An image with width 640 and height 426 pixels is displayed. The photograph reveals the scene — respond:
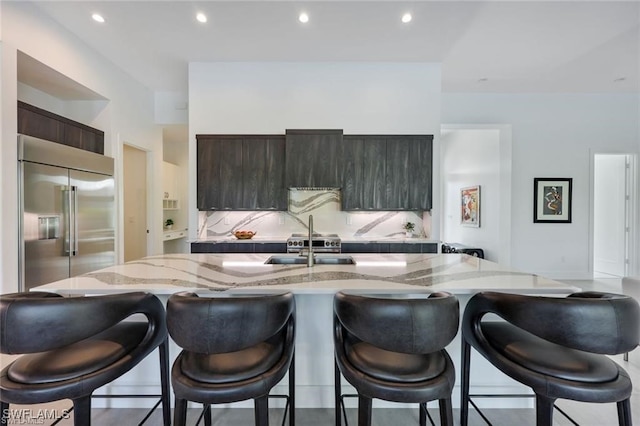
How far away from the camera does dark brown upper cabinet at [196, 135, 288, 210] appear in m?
4.07

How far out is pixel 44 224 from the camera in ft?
9.36

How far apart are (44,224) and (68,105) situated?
2204mm

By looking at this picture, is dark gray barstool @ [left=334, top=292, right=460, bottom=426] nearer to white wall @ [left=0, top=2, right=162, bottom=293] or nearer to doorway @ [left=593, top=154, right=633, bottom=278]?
white wall @ [left=0, top=2, right=162, bottom=293]

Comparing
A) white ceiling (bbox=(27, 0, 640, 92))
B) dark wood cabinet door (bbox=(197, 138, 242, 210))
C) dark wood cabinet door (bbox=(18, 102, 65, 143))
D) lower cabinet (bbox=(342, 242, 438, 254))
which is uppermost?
white ceiling (bbox=(27, 0, 640, 92))

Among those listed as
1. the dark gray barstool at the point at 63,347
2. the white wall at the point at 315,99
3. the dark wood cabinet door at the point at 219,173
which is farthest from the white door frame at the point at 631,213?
the dark gray barstool at the point at 63,347

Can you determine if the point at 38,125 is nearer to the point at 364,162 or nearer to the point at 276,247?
the point at 276,247

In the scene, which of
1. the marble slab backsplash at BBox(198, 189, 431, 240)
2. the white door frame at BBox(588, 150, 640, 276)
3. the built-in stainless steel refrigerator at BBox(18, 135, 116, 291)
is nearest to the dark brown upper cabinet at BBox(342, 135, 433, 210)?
the marble slab backsplash at BBox(198, 189, 431, 240)

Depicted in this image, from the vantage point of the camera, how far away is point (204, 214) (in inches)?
169

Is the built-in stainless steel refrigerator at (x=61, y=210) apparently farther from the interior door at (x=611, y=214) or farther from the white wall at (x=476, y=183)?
the interior door at (x=611, y=214)

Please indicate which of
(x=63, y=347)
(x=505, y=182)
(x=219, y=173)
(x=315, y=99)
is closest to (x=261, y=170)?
(x=219, y=173)

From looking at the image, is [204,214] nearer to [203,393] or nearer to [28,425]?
[28,425]

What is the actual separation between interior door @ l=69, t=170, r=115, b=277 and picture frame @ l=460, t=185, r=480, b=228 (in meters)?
6.38

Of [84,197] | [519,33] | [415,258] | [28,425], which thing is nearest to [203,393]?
[28,425]

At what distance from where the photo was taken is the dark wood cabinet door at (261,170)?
410 centimetres
